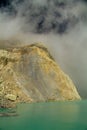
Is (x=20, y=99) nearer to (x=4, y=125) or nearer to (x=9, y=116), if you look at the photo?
(x=9, y=116)

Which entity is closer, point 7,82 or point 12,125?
point 12,125

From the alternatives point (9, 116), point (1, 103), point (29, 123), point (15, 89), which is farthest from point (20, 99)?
point (29, 123)

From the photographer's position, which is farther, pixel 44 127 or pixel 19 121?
pixel 19 121

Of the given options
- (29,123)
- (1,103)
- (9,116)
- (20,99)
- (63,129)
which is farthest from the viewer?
(20,99)

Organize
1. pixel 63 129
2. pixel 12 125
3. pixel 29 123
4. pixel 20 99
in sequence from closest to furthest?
pixel 63 129
pixel 12 125
pixel 29 123
pixel 20 99

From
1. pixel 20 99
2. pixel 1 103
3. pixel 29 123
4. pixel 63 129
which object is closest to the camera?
pixel 63 129

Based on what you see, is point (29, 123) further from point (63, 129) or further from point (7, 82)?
point (7, 82)

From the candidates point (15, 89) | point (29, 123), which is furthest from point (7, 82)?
point (29, 123)

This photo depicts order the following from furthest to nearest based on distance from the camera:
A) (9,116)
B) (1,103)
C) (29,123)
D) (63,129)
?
(1,103) < (9,116) < (29,123) < (63,129)

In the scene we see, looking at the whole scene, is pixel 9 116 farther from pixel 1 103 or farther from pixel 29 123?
pixel 1 103
